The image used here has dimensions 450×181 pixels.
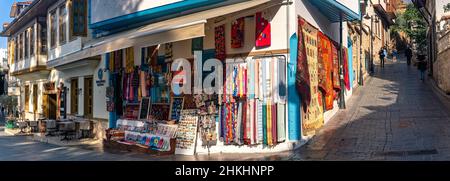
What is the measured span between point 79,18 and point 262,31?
8749mm

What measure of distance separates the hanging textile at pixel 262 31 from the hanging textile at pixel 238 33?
420 millimetres

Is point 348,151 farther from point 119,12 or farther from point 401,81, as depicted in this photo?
point 401,81

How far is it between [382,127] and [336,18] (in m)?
3.96

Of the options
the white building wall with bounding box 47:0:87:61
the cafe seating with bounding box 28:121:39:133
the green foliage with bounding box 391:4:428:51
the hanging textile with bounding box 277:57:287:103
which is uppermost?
the green foliage with bounding box 391:4:428:51

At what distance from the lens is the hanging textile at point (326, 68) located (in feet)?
38.4

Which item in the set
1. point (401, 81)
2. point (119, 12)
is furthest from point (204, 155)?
point (401, 81)

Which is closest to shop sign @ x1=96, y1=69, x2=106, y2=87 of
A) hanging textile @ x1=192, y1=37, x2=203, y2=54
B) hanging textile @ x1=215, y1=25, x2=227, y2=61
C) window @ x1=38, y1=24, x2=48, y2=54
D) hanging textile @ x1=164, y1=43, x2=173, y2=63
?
hanging textile @ x1=164, y1=43, x2=173, y2=63

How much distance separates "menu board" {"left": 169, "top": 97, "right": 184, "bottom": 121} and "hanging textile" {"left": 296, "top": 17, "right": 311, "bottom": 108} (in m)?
3.26

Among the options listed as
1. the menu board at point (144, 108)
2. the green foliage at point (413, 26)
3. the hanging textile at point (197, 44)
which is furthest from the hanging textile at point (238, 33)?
the green foliage at point (413, 26)

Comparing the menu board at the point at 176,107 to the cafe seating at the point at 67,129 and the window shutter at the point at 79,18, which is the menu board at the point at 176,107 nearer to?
the cafe seating at the point at 67,129

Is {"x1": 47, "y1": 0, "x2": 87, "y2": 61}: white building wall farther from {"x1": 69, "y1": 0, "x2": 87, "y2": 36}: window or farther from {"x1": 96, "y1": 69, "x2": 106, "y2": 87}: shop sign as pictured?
{"x1": 96, "y1": 69, "x2": 106, "y2": 87}: shop sign

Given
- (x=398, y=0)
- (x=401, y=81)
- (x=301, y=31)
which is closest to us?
(x=301, y=31)

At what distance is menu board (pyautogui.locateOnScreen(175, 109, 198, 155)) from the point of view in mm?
10078

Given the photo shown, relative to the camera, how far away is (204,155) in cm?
991
